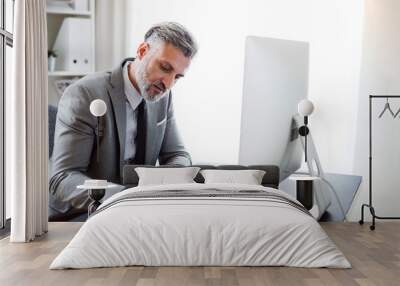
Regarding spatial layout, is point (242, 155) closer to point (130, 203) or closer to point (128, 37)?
point (128, 37)

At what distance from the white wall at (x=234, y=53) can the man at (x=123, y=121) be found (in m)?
0.13

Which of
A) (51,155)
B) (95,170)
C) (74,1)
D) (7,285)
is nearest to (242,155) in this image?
(95,170)

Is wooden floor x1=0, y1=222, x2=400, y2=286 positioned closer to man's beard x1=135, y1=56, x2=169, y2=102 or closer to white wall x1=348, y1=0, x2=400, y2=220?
white wall x1=348, y1=0, x2=400, y2=220

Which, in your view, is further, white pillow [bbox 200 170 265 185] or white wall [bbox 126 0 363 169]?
white wall [bbox 126 0 363 169]

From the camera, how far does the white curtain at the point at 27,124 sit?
16.2 feet

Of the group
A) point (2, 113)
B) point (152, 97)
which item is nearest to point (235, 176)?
point (152, 97)

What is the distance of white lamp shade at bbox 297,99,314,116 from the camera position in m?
5.95

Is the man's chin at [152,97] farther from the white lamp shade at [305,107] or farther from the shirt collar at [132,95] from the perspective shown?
the white lamp shade at [305,107]

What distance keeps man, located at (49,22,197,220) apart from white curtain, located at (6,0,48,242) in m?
0.59

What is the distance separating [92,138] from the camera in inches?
233

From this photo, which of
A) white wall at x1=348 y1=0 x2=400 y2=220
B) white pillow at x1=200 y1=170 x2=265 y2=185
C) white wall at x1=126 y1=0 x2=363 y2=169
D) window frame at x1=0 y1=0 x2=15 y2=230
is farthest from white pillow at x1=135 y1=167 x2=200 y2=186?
white wall at x1=348 y1=0 x2=400 y2=220

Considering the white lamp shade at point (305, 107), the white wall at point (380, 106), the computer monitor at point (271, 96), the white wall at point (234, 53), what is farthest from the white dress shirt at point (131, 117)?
the white wall at point (380, 106)

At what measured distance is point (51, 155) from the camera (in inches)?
235

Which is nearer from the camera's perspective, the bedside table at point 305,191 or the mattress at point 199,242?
the mattress at point 199,242
